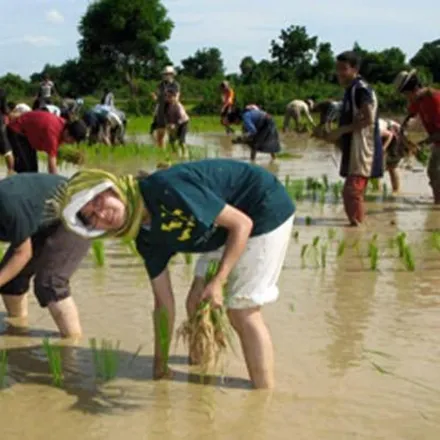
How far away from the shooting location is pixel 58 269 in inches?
178

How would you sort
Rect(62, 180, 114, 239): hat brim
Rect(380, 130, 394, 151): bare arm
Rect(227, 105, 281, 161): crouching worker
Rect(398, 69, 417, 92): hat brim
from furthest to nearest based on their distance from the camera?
Rect(227, 105, 281, 161): crouching worker
Rect(380, 130, 394, 151): bare arm
Rect(398, 69, 417, 92): hat brim
Rect(62, 180, 114, 239): hat brim

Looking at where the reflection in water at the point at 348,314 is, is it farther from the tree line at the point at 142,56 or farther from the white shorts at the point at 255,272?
the tree line at the point at 142,56

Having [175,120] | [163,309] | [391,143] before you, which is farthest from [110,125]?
[163,309]

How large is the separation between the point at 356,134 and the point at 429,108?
1.46 meters

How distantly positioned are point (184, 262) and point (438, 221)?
120 inches

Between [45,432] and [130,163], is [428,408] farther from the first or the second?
[130,163]

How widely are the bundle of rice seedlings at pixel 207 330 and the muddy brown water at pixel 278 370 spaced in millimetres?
186

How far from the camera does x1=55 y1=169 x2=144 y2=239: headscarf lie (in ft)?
11.2

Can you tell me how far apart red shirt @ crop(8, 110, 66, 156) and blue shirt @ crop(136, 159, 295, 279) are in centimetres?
398

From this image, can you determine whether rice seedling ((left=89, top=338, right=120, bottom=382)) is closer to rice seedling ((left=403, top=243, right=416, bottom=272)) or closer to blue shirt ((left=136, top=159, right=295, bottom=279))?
blue shirt ((left=136, top=159, right=295, bottom=279))

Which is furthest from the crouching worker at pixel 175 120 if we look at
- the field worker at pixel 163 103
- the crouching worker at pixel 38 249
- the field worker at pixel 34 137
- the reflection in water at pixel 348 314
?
the crouching worker at pixel 38 249

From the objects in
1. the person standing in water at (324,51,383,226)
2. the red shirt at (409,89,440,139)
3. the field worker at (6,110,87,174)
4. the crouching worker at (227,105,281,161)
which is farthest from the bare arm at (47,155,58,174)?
the crouching worker at (227,105,281,161)

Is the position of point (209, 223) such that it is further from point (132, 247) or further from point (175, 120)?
point (175, 120)

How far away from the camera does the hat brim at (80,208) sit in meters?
3.40
